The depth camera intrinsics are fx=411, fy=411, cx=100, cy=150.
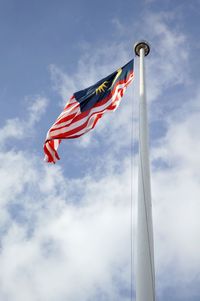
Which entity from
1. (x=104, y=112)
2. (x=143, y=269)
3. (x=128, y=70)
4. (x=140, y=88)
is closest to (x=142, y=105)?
(x=140, y=88)

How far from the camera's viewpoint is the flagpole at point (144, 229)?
35.2 feet

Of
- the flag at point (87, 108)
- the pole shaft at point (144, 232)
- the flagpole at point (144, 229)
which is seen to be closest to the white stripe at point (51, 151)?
the flag at point (87, 108)

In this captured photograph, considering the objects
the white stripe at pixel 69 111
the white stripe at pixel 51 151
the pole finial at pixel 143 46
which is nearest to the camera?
the white stripe at pixel 51 151

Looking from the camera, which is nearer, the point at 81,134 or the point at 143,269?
the point at 143,269

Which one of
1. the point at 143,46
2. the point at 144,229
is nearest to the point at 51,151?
the point at 143,46

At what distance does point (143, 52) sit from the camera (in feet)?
62.2

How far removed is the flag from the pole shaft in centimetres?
351

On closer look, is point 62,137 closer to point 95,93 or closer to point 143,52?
point 95,93

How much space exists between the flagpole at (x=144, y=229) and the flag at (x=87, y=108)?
307 cm

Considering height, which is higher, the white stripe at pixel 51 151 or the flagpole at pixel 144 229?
the white stripe at pixel 51 151

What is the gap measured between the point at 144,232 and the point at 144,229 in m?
0.11

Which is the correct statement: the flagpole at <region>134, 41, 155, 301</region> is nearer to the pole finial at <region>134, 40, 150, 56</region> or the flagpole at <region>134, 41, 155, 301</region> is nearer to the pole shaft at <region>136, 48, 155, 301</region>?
the pole shaft at <region>136, 48, 155, 301</region>

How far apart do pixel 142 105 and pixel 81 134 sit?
124 inches

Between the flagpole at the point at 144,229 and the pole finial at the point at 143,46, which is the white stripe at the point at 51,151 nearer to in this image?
the flagpole at the point at 144,229
